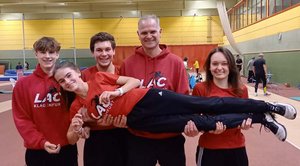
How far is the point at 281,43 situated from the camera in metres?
15.2

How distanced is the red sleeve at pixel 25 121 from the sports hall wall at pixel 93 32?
25.2 metres

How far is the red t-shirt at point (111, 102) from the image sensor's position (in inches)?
96.3

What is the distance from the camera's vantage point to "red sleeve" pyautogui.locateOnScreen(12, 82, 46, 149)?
8.14 ft

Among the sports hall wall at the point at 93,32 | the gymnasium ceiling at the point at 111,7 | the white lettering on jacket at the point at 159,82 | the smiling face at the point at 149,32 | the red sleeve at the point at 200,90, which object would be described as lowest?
the red sleeve at the point at 200,90

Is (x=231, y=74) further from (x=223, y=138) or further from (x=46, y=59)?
(x=46, y=59)

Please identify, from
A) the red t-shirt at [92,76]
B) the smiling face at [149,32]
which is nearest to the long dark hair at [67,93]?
the red t-shirt at [92,76]

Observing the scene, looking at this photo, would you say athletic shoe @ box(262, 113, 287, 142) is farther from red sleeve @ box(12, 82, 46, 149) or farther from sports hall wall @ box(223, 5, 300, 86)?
sports hall wall @ box(223, 5, 300, 86)

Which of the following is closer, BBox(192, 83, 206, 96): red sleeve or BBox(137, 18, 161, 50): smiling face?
BBox(137, 18, 161, 50): smiling face

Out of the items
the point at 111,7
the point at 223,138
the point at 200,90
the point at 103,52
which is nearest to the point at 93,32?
the point at 111,7

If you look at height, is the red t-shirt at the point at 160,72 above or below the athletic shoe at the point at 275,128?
above

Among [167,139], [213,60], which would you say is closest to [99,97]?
[167,139]

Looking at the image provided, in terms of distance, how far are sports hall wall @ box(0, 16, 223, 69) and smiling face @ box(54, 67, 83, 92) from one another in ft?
82.5

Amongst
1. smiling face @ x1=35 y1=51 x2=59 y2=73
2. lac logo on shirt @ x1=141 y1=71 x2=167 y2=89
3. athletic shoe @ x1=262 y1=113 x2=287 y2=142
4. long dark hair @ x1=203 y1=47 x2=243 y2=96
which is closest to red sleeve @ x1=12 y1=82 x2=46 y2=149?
smiling face @ x1=35 y1=51 x2=59 y2=73

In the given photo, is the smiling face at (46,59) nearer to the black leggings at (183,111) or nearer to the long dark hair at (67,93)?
the long dark hair at (67,93)
